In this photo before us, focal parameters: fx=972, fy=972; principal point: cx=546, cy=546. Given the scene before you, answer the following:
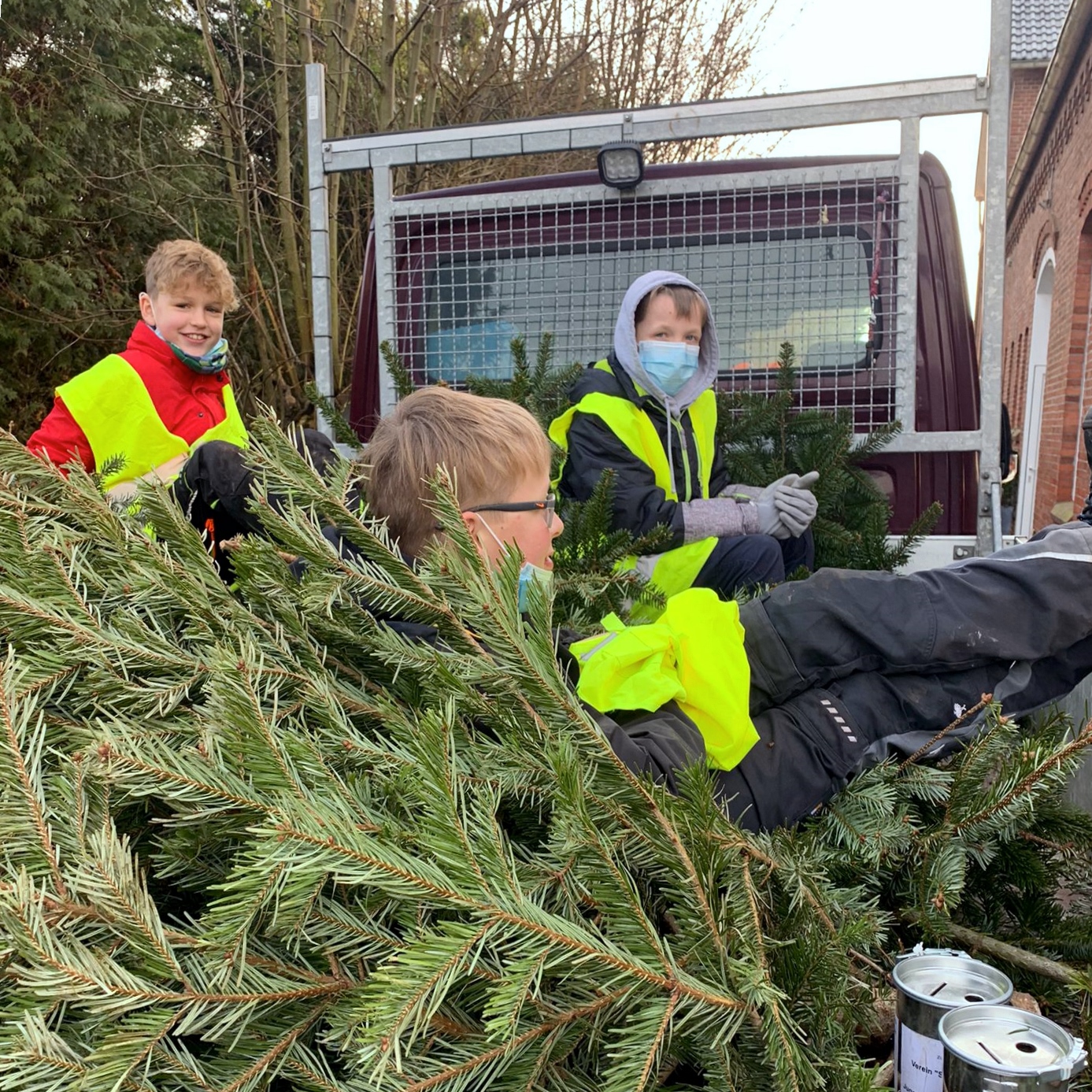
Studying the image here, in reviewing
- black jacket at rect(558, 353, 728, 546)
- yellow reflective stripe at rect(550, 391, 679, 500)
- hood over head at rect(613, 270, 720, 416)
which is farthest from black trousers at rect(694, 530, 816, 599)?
hood over head at rect(613, 270, 720, 416)

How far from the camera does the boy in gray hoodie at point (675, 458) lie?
9.95ft

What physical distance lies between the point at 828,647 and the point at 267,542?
37.6 inches

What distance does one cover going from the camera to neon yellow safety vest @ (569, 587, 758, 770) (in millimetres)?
1470

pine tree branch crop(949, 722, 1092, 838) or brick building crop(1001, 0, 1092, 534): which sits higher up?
brick building crop(1001, 0, 1092, 534)

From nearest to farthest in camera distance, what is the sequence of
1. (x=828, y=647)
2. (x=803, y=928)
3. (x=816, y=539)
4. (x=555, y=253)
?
(x=803, y=928) → (x=828, y=647) → (x=816, y=539) → (x=555, y=253)

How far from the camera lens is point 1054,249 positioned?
13.6 meters

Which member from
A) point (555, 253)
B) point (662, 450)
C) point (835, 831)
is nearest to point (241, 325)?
point (555, 253)

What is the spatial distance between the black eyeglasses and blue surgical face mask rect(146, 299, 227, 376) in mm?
2059

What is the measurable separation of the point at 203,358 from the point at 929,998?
301 centimetres

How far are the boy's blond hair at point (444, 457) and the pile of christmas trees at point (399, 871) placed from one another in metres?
0.28

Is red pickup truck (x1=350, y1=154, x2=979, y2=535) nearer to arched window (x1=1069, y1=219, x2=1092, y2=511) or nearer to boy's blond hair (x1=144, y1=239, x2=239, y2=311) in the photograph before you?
boy's blond hair (x1=144, y1=239, x2=239, y2=311)

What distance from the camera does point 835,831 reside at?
139 centimetres

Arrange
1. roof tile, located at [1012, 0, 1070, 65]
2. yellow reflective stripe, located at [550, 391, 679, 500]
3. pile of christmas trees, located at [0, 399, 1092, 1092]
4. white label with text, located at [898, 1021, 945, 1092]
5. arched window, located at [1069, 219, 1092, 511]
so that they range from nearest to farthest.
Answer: pile of christmas trees, located at [0, 399, 1092, 1092] < white label with text, located at [898, 1021, 945, 1092] < yellow reflective stripe, located at [550, 391, 679, 500] < arched window, located at [1069, 219, 1092, 511] < roof tile, located at [1012, 0, 1070, 65]

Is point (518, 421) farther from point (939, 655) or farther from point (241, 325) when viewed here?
point (241, 325)
